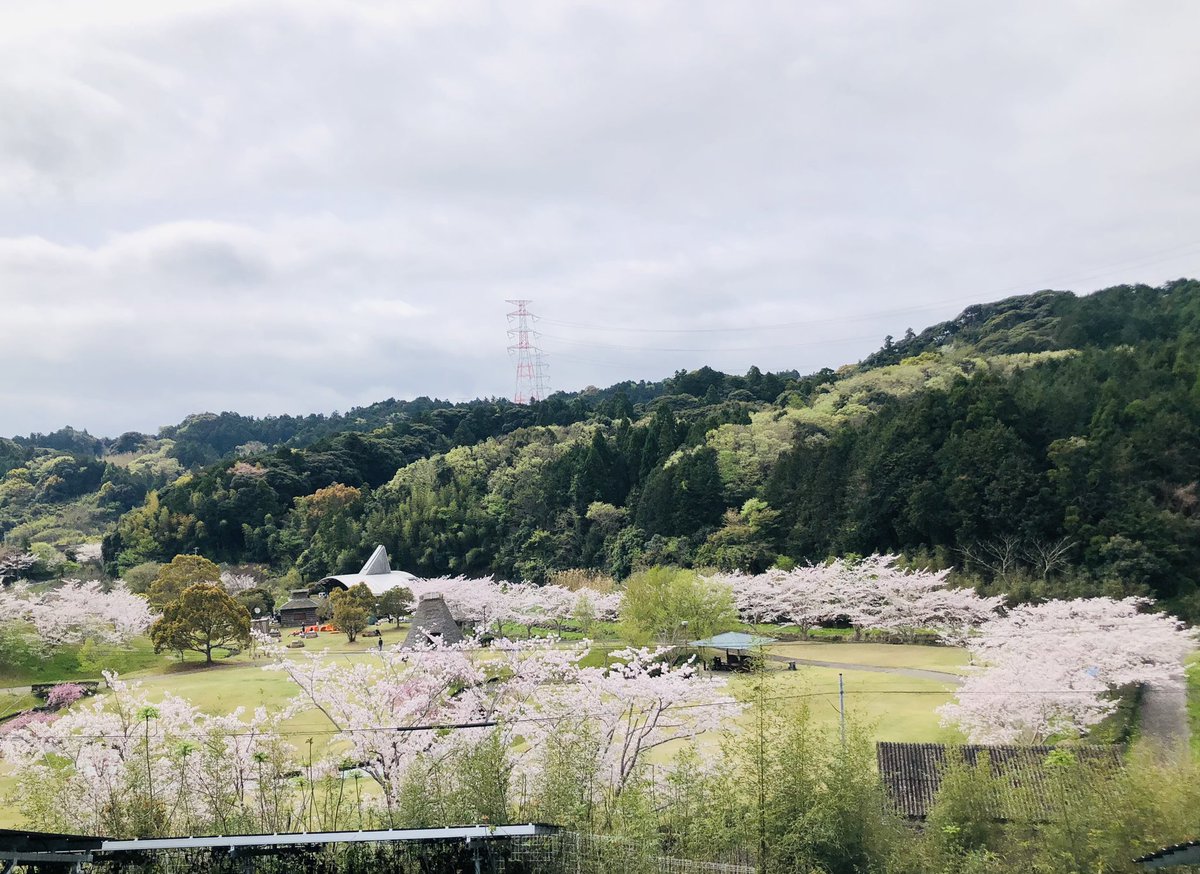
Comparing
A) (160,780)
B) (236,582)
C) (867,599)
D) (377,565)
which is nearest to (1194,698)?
(867,599)

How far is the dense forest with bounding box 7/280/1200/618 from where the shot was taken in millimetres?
30484

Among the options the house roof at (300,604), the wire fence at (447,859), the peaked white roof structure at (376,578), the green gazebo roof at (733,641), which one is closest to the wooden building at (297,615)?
the house roof at (300,604)

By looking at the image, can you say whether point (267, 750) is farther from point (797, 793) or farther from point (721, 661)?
point (721, 661)

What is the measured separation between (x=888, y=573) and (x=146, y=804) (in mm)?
25066

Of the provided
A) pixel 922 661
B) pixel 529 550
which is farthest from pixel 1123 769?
pixel 529 550

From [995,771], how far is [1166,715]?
31.7 feet

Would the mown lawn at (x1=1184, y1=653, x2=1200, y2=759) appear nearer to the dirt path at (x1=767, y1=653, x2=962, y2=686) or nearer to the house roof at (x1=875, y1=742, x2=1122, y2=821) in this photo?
the dirt path at (x1=767, y1=653, x2=962, y2=686)

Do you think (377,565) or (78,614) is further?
(377,565)

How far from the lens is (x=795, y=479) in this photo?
39219 mm

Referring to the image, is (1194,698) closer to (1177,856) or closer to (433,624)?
(1177,856)

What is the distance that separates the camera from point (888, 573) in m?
29.5

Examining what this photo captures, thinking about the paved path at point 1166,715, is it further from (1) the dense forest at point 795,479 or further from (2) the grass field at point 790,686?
(1) the dense forest at point 795,479

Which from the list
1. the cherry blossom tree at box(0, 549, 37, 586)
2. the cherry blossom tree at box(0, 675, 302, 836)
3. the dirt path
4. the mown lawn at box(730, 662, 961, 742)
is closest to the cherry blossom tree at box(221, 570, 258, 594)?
the cherry blossom tree at box(0, 549, 37, 586)

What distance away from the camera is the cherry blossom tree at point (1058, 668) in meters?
14.6
